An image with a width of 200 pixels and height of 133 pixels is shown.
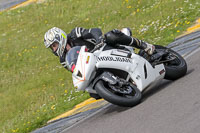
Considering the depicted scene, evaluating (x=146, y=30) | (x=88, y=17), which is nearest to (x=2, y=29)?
(x=88, y=17)

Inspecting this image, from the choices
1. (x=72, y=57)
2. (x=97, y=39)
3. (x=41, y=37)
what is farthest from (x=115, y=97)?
(x=41, y=37)

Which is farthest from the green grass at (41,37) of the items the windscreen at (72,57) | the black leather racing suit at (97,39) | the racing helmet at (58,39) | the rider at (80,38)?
the windscreen at (72,57)

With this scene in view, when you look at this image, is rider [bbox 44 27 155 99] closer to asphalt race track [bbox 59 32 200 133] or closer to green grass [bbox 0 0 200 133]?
asphalt race track [bbox 59 32 200 133]

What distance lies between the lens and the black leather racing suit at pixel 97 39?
22.3 feet

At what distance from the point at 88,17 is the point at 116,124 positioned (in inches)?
580

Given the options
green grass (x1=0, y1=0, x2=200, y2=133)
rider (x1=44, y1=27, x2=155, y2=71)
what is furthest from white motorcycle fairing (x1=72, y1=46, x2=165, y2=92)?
green grass (x1=0, y1=0, x2=200, y2=133)

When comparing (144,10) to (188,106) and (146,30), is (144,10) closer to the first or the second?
(146,30)

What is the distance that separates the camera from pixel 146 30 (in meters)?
→ 14.5

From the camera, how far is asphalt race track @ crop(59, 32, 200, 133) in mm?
4711

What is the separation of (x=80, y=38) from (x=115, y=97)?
192cm

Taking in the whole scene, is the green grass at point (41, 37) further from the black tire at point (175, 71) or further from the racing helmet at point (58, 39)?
the black tire at point (175, 71)

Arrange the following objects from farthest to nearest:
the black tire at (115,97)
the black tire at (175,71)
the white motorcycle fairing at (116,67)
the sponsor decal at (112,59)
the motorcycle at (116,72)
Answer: the black tire at (175,71) → the sponsor decal at (112,59) → the white motorcycle fairing at (116,67) → the motorcycle at (116,72) → the black tire at (115,97)

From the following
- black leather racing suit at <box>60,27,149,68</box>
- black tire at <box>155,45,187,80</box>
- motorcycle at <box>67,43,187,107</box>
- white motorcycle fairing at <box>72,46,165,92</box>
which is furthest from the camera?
black tire at <box>155,45,187,80</box>

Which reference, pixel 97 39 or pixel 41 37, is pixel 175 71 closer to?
pixel 97 39
